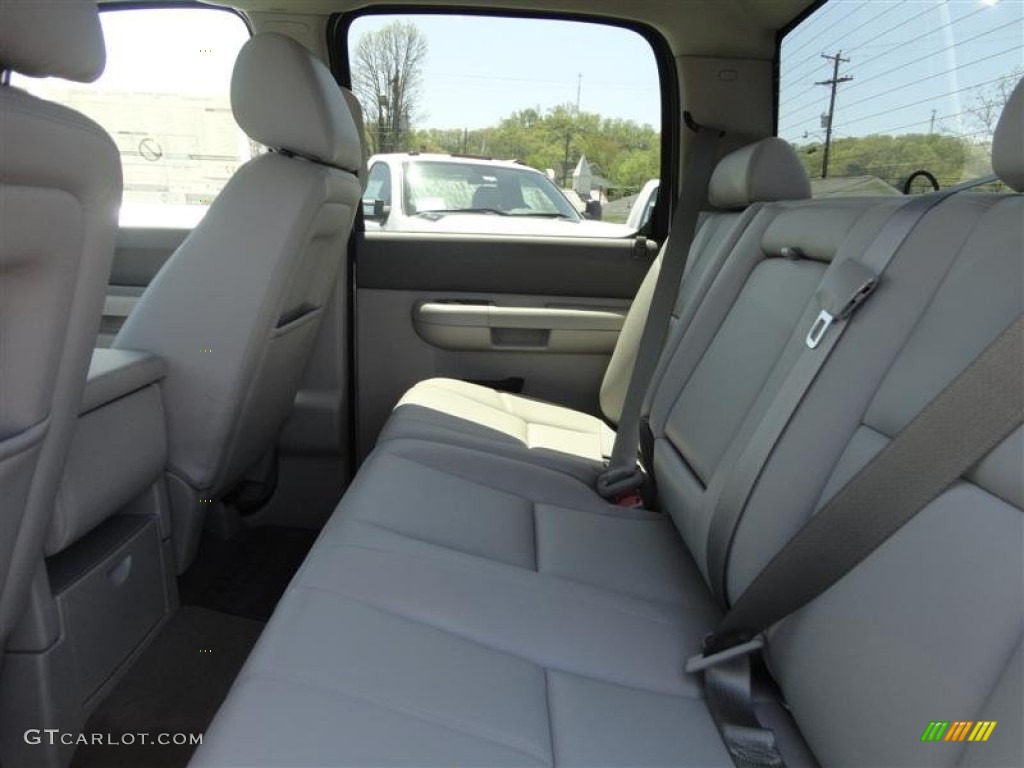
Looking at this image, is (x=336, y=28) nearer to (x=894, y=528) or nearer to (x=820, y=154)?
(x=820, y=154)

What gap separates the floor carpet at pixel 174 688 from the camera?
134cm

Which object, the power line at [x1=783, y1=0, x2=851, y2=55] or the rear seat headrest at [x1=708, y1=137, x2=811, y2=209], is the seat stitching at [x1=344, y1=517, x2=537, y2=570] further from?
the power line at [x1=783, y1=0, x2=851, y2=55]

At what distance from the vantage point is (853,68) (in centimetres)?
184

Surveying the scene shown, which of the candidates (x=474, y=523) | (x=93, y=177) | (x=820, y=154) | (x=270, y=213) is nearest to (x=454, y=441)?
(x=474, y=523)

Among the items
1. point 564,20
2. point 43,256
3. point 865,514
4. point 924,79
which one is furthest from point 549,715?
point 564,20

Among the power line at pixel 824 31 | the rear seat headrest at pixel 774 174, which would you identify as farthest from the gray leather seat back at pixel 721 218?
the power line at pixel 824 31

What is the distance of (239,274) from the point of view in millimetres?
1599

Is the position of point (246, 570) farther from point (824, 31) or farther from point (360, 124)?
point (824, 31)

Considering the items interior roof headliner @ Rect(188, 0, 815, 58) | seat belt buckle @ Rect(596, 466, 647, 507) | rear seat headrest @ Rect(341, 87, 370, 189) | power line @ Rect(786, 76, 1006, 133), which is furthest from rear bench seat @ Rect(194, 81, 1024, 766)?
rear seat headrest @ Rect(341, 87, 370, 189)

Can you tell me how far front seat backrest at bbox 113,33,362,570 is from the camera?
160cm

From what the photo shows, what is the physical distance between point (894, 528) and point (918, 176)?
103 cm

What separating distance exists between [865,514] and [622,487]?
86cm

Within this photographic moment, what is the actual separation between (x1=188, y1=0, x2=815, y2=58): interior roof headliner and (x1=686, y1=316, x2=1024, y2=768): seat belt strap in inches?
62.6

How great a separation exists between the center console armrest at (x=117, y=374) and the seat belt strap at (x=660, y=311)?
89 centimetres
